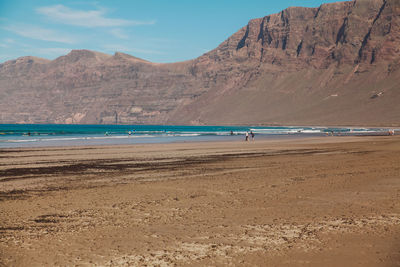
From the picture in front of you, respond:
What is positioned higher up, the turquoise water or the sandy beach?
the sandy beach

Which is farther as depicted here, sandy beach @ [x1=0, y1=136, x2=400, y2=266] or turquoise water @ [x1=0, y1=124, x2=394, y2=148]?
turquoise water @ [x1=0, y1=124, x2=394, y2=148]

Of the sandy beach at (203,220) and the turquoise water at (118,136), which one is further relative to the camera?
the turquoise water at (118,136)

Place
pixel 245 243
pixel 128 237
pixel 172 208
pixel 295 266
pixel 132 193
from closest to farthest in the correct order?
pixel 295 266 → pixel 245 243 → pixel 128 237 → pixel 172 208 → pixel 132 193

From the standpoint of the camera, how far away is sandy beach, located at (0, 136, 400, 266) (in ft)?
23.3

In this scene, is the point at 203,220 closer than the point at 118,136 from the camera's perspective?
Yes

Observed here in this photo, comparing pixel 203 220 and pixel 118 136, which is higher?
pixel 203 220

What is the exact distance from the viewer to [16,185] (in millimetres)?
15633

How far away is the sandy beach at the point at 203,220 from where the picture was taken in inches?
280

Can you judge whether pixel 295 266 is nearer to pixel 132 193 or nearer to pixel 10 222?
pixel 10 222

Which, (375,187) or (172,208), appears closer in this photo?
(172,208)

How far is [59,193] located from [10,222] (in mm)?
4102

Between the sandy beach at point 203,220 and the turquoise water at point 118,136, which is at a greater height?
the sandy beach at point 203,220

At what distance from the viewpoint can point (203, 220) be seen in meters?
9.62

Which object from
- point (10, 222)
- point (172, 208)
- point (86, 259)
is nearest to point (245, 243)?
point (86, 259)
